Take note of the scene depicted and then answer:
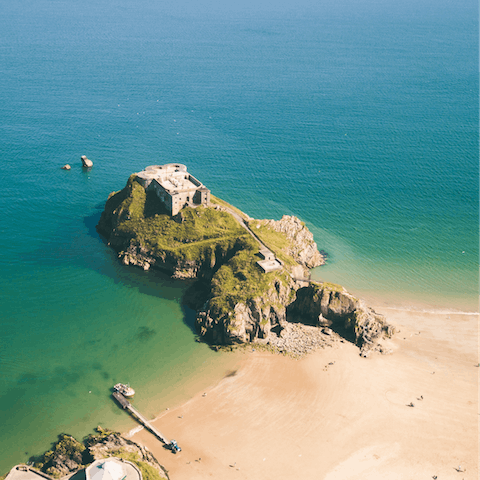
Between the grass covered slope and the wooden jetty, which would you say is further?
the grass covered slope

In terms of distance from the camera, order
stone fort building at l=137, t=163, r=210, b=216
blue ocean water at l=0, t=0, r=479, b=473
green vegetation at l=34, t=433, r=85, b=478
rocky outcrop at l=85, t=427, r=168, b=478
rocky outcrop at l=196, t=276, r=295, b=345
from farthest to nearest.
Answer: stone fort building at l=137, t=163, r=210, b=216 < rocky outcrop at l=196, t=276, r=295, b=345 < blue ocean water at l=0, t=0, r=479, b=473 < rocky outcrop at l=85, t=427, r=168, b=478 < green vegetation at l=34, t=433, r=85, b=478

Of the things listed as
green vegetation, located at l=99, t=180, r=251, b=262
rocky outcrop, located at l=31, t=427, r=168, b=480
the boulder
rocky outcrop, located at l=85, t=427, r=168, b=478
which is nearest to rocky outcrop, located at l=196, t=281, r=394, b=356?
green vegetation, located at l=99, t=180, r=251, b=262

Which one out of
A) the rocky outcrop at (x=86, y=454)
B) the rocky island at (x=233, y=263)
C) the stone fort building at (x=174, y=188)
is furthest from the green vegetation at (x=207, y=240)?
the rocky outcrop at (x=86, y=454)

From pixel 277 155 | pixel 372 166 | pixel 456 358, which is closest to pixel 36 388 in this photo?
pixel 456 358

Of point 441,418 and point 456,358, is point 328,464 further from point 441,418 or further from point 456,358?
point 456,358

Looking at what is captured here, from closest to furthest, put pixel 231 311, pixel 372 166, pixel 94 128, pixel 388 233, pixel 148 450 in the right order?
pixel 148 450
pixel 231 311
pixel 388 233
pixel 372 166
pixel 94 128

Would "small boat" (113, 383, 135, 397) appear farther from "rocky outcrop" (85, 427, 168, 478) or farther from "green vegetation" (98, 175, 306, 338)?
"green vegetation" (98, 175, 306, 338)
